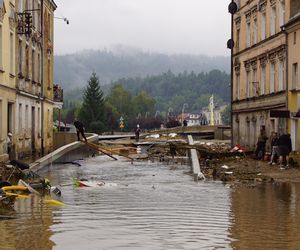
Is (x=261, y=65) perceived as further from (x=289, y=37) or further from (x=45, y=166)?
(x=45, y=166)

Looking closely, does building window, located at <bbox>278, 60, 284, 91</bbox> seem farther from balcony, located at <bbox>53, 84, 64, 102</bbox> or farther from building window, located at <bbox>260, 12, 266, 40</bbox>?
balcony, located at <bbox>53, 84, 64, 102</bbox>

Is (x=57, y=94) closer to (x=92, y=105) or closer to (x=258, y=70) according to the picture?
(x=258, y=70)

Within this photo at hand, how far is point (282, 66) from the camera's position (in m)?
33.6

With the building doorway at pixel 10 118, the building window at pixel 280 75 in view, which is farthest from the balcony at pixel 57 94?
the building window at pixel 280 75

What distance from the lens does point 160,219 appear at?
12.8 metres

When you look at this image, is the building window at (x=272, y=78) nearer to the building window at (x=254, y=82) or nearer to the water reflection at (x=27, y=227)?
the building window at (x=254, y=82)

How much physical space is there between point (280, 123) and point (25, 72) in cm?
1301

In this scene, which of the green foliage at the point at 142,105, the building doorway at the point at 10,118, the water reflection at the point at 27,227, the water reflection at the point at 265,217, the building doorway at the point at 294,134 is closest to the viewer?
the water reflection at the point at 27,227

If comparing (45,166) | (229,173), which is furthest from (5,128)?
(229,173)

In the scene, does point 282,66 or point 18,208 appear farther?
point 282,66

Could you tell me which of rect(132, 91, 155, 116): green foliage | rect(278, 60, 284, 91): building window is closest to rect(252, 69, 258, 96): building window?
rect(278, 60, 284, 91): building window

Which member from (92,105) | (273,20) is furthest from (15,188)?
(92,105)

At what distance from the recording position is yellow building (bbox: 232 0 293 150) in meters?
33.5

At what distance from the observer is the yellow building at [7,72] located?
28.2m
